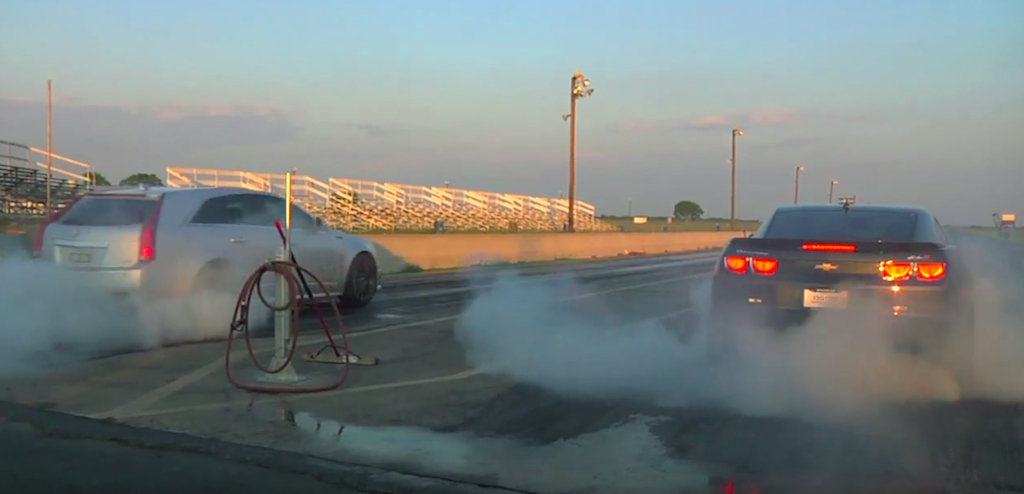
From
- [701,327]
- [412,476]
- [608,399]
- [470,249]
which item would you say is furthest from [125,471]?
[470,249]

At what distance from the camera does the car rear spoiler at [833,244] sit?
7.78 meters

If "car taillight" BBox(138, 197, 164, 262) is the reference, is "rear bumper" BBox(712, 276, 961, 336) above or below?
below

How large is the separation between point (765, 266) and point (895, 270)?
1017mm

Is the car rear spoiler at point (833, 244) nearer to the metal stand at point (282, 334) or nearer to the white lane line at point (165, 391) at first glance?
the metal stand at point (282, 334)

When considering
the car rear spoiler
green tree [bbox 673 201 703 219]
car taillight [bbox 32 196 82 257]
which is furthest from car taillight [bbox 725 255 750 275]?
green tree [bbox 673 201 703 219]

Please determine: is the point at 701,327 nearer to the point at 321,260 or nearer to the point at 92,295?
the point at 321,260

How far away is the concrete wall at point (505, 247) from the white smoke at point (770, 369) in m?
10.5

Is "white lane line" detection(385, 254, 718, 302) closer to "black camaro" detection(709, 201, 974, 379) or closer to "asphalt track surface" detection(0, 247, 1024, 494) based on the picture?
"asphalt track surface" detection(0, 247, 1024, 494)

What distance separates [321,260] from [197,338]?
2403 millimetres

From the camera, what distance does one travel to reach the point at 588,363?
9.21 meters

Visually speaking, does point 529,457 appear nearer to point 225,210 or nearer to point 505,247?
point 225,210

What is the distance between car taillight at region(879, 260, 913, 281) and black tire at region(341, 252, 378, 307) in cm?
751

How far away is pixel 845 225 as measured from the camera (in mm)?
8742

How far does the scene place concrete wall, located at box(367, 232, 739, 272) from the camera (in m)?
23.1
